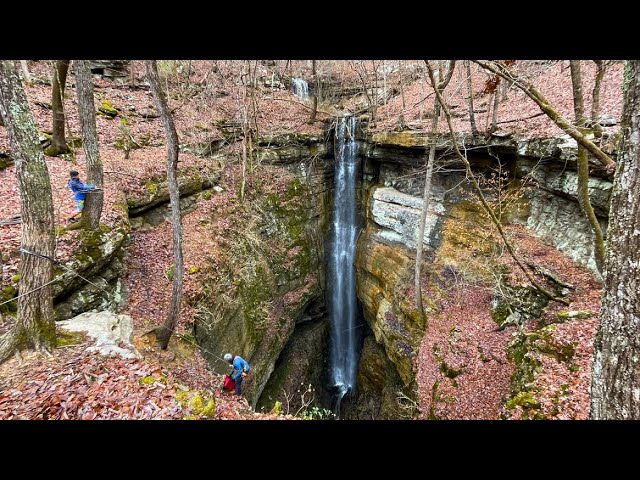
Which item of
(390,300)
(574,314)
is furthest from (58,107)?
(574,314)

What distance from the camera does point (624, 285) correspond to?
2.71 m

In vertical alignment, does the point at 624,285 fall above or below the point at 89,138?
below

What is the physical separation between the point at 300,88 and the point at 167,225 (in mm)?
18326

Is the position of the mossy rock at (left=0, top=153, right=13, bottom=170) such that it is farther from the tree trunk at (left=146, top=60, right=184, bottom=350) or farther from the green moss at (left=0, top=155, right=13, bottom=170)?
the tree trunk at (left=146, top=60, right=184, bottom=350)

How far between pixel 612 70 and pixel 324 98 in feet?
58.3

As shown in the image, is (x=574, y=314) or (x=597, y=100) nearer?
(x=597, y=100)

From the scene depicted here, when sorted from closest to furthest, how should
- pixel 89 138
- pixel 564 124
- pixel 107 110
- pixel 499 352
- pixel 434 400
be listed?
pixel 564 124
pixel 89 138
pixel 499 352
pixel 434 400
pixel 107 110

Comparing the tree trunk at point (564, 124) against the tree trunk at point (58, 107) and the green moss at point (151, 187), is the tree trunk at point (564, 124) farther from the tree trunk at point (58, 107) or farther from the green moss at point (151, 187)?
the tree trunk at point (58, 107)

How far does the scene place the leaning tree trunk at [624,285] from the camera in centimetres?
262

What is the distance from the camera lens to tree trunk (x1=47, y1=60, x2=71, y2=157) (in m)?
9.30

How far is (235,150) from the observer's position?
16.0 m

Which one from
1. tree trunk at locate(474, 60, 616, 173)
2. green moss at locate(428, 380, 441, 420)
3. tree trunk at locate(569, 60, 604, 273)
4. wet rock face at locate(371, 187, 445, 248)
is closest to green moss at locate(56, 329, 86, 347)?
tree trunk at locate(474, 60, 616, 173)

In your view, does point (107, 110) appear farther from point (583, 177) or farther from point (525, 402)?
point (525, 402)
